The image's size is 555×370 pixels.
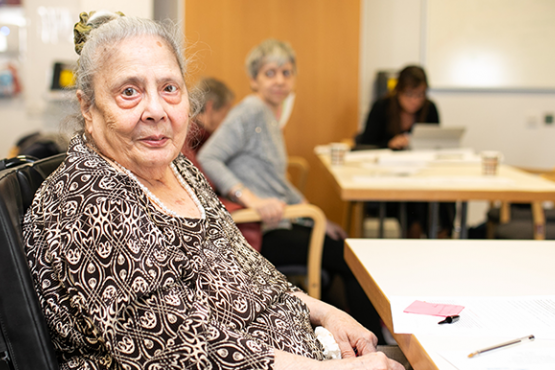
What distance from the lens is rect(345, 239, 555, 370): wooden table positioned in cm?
75

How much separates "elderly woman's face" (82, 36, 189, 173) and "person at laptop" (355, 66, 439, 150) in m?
2.62

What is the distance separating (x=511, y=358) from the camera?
0.67 m

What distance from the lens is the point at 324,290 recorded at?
2.08 m

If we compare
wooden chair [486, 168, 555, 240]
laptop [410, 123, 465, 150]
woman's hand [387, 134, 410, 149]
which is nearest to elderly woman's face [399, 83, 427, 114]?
woman's hand [387, 134, 410, 149]

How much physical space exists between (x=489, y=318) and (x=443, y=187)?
3.92ft

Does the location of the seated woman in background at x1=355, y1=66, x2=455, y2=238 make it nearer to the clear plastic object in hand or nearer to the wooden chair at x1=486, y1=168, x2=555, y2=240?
the wooden chair at x1=486, y1=168, x2=555, y2=240

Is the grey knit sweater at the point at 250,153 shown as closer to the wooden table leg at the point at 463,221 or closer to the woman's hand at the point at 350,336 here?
the wooden table leg at the point at 463,221

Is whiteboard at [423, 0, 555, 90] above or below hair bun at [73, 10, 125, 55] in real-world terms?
above

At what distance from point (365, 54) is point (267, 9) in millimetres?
1043

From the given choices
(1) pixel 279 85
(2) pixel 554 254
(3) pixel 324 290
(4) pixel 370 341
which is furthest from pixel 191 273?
(1) pixel 279 85

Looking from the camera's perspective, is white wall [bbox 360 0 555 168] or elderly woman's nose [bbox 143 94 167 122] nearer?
elderly woman's nose [bbox 143 94 167 122]

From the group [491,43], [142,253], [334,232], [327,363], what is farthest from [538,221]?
[491,43]

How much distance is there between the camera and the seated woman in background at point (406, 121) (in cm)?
332

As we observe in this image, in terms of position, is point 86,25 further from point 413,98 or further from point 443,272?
point 413,98
